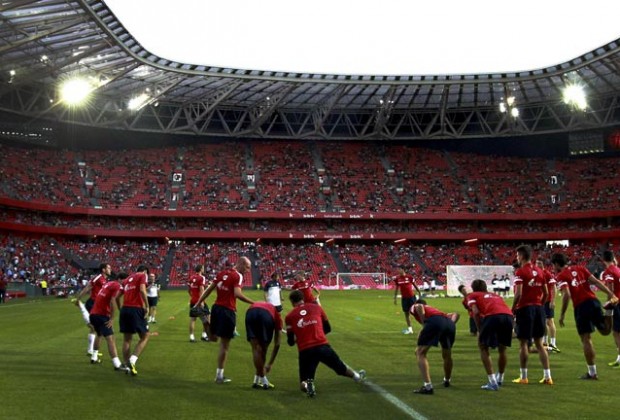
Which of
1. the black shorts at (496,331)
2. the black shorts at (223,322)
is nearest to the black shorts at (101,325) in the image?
the black shorts at (223,322)

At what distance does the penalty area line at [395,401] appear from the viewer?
28.1 feet

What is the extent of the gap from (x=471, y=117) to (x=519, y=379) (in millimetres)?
64476

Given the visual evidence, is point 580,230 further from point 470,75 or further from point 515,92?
point 470,75

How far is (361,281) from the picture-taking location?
6344cm

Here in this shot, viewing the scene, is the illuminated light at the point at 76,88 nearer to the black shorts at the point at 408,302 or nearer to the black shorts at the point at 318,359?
the black shorts at the point at 408,302

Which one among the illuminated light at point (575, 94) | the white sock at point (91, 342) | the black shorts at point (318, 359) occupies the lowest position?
the white sock at point (91, 342)

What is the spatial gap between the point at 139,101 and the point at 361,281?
28.2 m

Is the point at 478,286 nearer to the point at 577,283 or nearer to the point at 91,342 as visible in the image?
the point at 577,283

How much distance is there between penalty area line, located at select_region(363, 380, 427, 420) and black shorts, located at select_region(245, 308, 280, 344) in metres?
2.03

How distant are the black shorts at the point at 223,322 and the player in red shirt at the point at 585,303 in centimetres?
606

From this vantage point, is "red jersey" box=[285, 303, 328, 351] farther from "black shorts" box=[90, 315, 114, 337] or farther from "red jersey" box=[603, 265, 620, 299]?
"red jersey" box=[603, 265, 620, 299]

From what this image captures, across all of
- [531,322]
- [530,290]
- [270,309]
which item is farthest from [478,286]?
[270,309]

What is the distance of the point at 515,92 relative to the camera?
210 feet

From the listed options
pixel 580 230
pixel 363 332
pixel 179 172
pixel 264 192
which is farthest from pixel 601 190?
pixel 363 332
